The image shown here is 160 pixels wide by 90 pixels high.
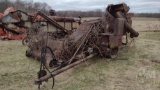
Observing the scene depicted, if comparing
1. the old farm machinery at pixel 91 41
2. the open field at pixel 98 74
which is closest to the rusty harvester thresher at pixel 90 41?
the old farm machinery at pixel 91 41

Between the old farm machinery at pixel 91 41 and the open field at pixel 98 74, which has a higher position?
the old farm machinery at pixel 91 41

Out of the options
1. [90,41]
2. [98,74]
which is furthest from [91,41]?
[98,74]

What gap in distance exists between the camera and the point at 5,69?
24.3ft

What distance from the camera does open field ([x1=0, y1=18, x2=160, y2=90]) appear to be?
5.79m

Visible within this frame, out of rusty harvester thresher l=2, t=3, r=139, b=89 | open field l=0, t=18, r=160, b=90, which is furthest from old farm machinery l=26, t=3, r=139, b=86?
open field l=0, t=18, r=160, b=90

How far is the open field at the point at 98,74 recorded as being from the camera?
5793 millimetres

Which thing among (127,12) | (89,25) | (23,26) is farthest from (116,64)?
(23,26)

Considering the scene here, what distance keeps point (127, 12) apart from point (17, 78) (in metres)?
4.78

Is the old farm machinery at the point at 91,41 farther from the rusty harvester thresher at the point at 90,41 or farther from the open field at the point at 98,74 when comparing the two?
the open field at the point at 98,74

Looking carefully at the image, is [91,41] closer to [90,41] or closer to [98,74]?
[90,41]

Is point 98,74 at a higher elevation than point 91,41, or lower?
lower

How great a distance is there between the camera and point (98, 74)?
22.1 ft

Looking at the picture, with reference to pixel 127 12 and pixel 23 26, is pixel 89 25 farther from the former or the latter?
pixel 23 26

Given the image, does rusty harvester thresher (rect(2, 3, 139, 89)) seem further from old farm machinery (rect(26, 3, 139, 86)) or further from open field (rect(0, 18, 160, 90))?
open field (rect(0, 18, 160, 90))
